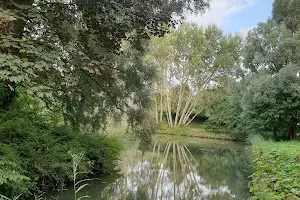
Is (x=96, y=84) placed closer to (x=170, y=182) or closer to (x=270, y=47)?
(x=170, y=182)

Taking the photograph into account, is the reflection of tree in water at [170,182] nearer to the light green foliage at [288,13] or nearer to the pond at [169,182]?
the pond at [169,182]

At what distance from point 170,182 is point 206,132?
23.2 m

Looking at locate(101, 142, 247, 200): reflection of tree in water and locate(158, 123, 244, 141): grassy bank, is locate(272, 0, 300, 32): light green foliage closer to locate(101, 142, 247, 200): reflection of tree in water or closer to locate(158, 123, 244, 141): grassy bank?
locate(101, 142, 247, 200): reflection of tree in water

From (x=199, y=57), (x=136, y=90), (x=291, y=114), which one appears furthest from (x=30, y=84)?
(x=199, y=57)

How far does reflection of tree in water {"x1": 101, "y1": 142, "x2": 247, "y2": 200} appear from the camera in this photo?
7.20m

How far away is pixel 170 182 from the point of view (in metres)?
8.76

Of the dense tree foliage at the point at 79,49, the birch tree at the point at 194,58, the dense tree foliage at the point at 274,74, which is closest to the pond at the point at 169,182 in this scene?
the dense tree foliage at the point at 79,49

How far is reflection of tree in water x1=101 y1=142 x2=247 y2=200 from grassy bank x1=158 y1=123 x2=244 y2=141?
17293mm

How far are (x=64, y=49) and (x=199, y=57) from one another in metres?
21.6

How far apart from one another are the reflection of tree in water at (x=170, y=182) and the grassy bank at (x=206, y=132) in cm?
1729

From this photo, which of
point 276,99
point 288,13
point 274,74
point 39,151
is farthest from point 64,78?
point 288,13

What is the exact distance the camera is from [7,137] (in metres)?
6.29

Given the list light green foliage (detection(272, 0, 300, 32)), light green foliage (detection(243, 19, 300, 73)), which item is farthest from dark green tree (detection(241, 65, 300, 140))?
light green foliage (detection(272, 0, 300, 32))

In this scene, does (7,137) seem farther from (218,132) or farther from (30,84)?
(218,132)
